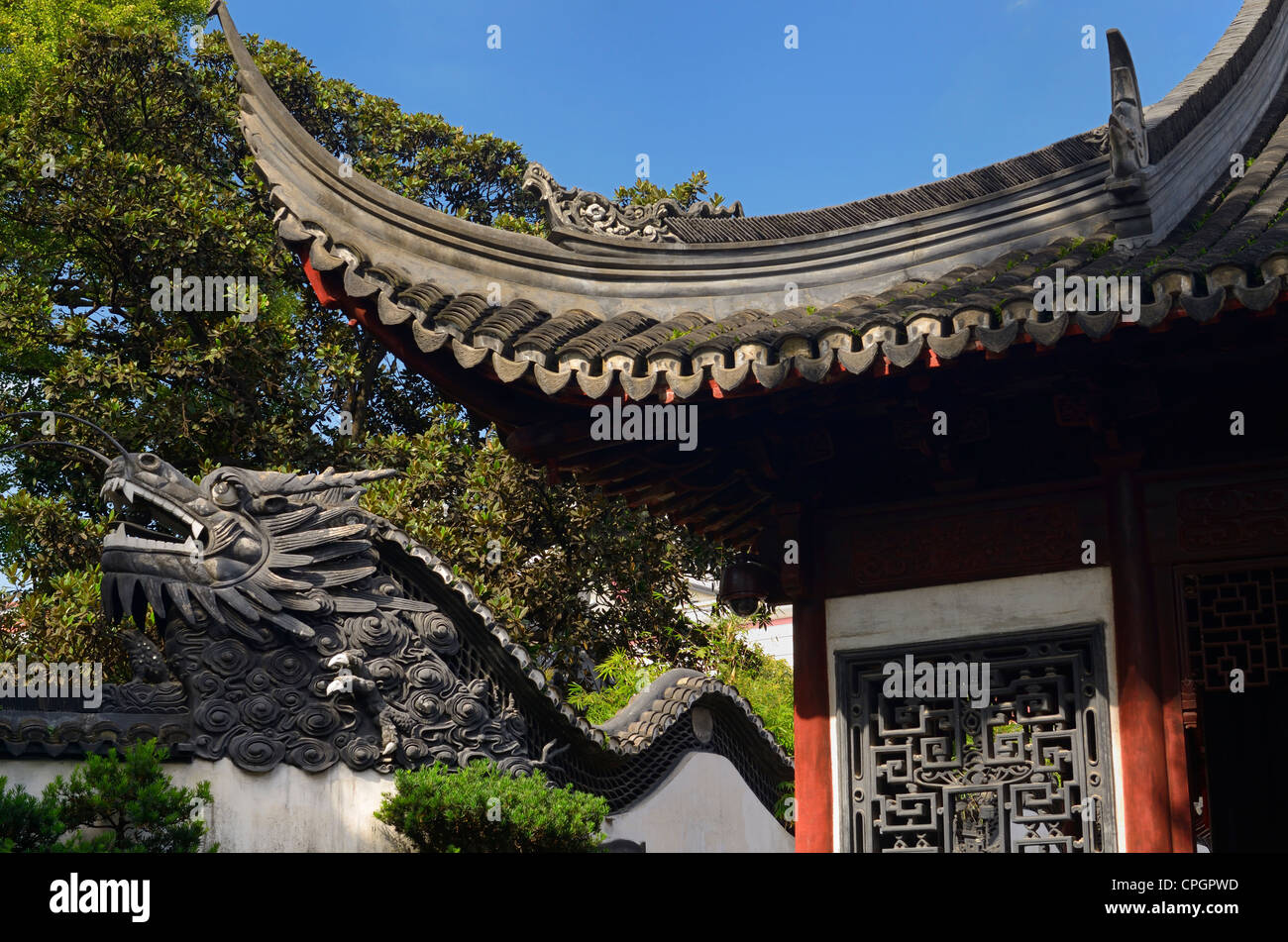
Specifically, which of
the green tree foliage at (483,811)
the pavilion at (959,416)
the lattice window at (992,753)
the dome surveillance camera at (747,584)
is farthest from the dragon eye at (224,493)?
the lattice window at (992,753)

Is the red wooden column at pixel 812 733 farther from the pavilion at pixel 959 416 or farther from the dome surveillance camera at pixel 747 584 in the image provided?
the dome surveillance camera at pixel 747 584

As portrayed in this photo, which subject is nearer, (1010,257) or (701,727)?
(1010,257)

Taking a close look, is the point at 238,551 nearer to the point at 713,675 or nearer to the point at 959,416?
the point at 959,416

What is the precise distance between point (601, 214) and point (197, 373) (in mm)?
9298

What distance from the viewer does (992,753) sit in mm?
4895

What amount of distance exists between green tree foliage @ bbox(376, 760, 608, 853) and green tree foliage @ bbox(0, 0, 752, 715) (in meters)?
4.62

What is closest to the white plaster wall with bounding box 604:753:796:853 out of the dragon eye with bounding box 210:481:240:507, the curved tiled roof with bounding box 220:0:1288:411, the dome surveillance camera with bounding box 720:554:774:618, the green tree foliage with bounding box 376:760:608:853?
the green tree foliage with bounding box 376:760:608:853

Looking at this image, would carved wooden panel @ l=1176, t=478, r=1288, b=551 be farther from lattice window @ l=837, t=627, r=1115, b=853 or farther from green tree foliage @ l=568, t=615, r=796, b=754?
green tree foliage @ l=568, t=615, r=796, b=754

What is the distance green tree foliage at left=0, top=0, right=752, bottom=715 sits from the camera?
14.1 meters

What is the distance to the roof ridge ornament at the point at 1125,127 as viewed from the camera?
4906 millimetres

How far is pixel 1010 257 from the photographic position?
5320 millimetres

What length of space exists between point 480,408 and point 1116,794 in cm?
269
